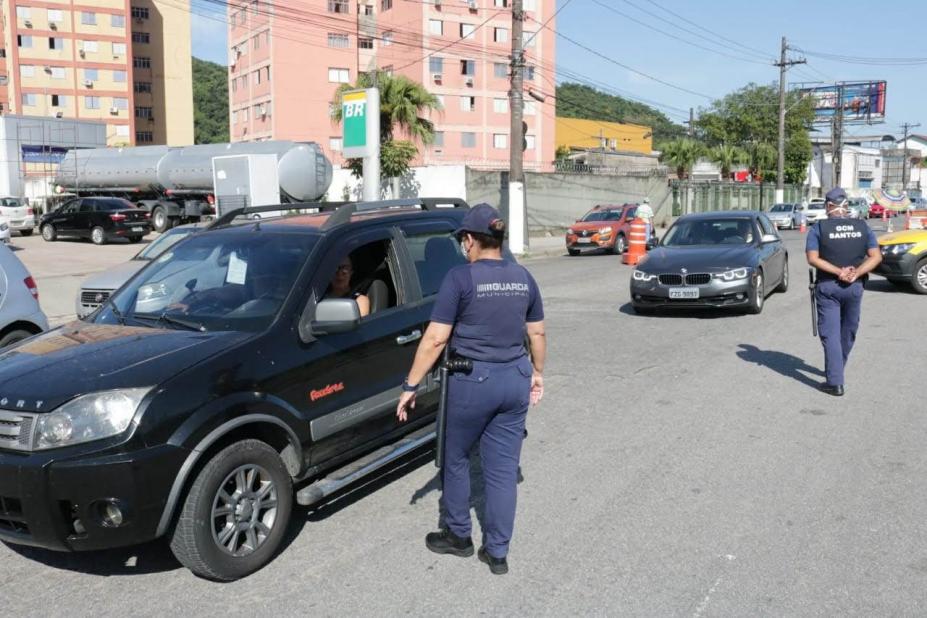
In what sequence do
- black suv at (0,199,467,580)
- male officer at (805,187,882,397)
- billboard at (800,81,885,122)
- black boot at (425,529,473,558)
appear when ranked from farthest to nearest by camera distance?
billboard at (800,81,885,122) < male officer at (805,187,882,397) < black boot at (425,529,473,558) < black suv at (0,199,467,580)

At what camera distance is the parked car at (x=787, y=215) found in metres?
43.8

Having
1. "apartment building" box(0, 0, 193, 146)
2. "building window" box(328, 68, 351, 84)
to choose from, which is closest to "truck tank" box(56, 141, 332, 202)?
"building window" box(328, 68, 351, 84)

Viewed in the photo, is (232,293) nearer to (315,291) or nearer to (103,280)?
(315,291)

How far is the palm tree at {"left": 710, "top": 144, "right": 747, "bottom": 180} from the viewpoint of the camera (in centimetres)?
5838

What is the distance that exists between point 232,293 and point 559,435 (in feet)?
9.31

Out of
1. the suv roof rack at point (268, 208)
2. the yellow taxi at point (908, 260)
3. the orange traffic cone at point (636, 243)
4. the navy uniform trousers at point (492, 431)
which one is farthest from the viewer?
the orange traffic cone at point (636, 243)

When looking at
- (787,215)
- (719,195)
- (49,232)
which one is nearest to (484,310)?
(49,232)

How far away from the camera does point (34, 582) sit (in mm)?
4066

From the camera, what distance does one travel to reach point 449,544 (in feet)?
14.1

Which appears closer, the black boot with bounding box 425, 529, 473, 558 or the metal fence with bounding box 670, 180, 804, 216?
the black boot with bounding box 425, 529, 473, 558

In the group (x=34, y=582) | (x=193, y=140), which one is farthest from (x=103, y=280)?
(x=193, y=140)

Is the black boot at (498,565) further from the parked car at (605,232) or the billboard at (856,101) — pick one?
the billboard at (856,101)

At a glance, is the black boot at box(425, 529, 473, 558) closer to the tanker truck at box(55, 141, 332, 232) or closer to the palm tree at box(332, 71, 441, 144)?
the tanker truck at box(55, 141, 332, 232)

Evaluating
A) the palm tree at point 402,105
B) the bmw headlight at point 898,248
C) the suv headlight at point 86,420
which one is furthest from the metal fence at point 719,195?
the suv headlight at point 86,420
